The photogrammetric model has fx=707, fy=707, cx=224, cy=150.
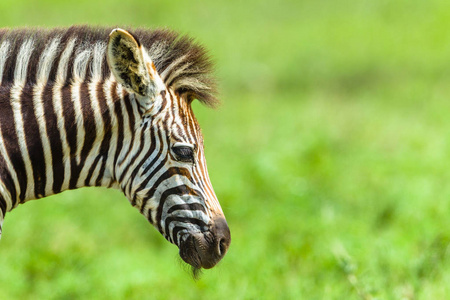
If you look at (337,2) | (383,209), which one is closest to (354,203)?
(383,209)

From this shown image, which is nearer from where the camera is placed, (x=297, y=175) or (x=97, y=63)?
(x=97, y=63)

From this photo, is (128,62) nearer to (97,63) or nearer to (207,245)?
(97,63)

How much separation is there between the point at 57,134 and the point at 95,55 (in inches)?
22.3

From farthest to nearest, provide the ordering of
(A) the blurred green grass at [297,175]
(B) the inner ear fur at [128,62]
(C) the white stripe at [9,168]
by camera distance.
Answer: (A) the blurred green grass at [297,175]
(C) the white stripe at [9,168]
(B) the inner ear fur at [128,62]

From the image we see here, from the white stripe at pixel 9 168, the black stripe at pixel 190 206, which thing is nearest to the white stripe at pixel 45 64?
the white stripe at pixel 9 168

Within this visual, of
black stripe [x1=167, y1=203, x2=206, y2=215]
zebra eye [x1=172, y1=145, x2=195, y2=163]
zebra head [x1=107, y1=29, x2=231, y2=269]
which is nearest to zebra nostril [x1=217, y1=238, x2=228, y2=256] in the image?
zebra head [x1=107, y1=29, x2=231, y2=269]

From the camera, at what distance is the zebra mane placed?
4.51 metres

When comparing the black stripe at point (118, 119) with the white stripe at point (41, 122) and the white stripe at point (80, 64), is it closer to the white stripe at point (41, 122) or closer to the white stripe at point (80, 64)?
the white stripe at point (80, 64)

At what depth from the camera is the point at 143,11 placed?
20656 millimetres

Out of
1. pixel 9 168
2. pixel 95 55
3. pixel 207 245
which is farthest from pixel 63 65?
pixel 207 245

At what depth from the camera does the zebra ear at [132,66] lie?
4203 millimetres

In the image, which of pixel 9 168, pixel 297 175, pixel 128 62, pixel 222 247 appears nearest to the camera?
pixel 128 62

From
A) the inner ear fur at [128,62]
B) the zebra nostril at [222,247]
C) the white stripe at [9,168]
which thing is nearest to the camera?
the inner ear fur at [128,62]

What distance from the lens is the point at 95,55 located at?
4566 mm
